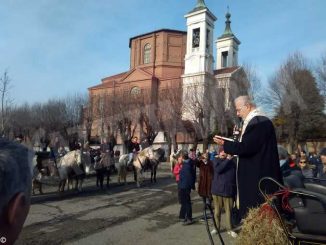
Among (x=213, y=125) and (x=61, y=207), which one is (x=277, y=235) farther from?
(x=213, y=125)

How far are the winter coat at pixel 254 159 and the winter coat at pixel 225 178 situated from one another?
177 inches

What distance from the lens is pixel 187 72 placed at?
48000mm

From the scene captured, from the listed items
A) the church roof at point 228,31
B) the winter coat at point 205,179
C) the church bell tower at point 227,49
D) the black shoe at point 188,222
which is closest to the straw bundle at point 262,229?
the black shoe at point 188,222

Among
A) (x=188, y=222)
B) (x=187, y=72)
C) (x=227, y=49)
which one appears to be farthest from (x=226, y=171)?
(x=227, y=49)

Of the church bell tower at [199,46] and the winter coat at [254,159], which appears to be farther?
the church bell tower at [199,46]

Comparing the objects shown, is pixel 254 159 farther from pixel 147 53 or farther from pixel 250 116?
pixel 147 53

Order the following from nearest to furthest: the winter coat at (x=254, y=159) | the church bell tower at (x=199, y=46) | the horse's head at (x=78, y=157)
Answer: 1. the winter coat at (x=254, y=159)
2. the horse's head at (x=78, y=157)
3. the church bell tower at (x=199, y=46)

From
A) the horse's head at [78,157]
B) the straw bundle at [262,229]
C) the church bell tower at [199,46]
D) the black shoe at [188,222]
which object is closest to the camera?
the straw bundle at [262,229]

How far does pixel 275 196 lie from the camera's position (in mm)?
3381

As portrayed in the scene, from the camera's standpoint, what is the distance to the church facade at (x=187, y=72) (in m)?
36.9

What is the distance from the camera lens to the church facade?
3688 cm

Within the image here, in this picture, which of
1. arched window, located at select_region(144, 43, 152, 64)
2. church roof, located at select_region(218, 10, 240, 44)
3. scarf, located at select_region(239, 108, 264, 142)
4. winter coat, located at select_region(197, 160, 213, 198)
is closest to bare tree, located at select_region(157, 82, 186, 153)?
arched window, located at select_region(144, 43, 152, 64)

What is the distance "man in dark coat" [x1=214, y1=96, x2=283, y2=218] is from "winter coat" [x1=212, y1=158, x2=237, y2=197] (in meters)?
4.47

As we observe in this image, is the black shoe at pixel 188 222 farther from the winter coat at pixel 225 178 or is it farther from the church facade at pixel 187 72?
the church facade at pixel 187 72
